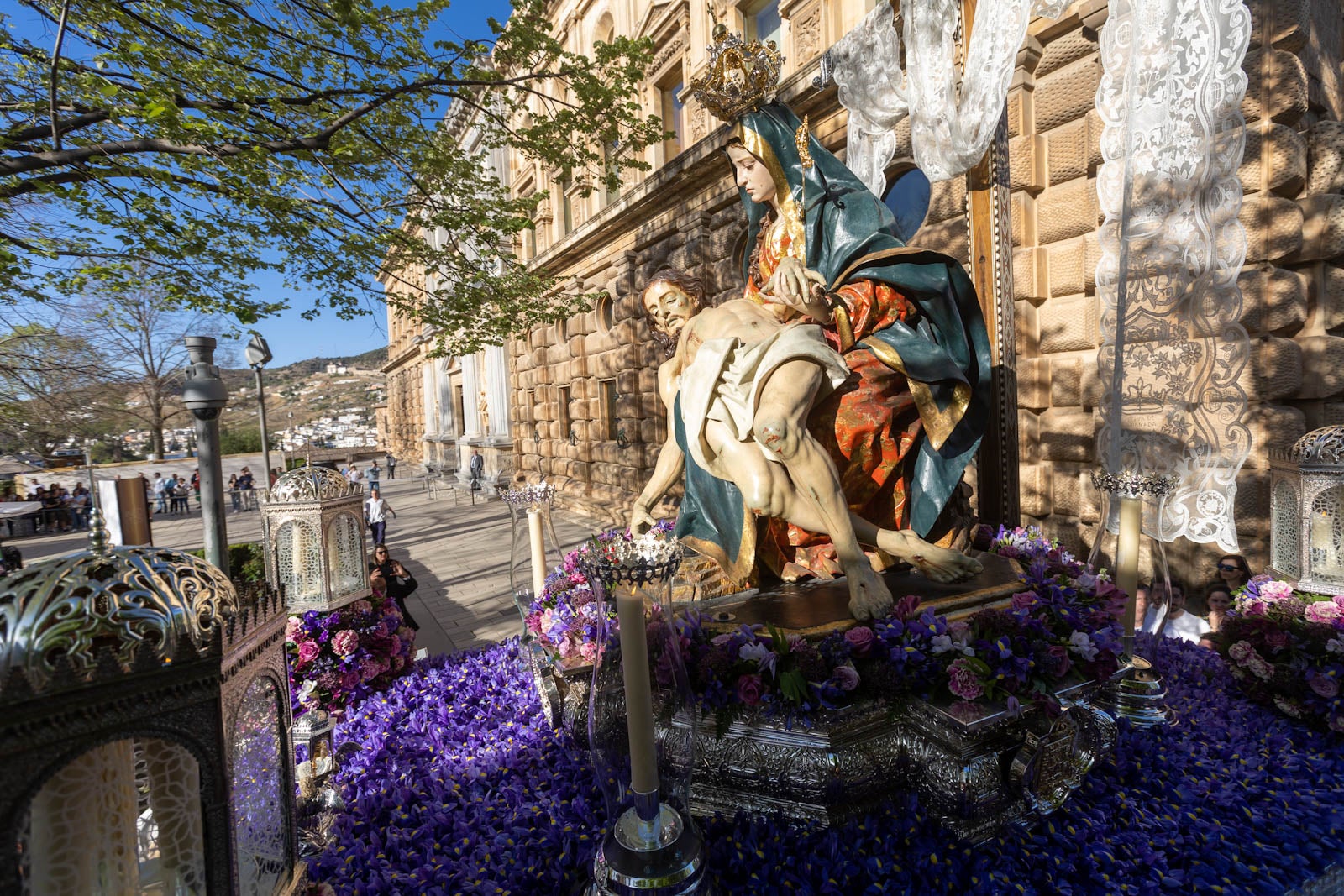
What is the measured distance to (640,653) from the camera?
1565 mm

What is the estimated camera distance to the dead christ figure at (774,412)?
100 inches

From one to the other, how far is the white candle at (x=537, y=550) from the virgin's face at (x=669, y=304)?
1411 mm

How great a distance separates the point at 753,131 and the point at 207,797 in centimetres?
330

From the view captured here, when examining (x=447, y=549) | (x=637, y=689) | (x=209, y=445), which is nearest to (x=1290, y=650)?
(x=637, y=689)

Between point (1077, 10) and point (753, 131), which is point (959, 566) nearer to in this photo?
point (753, 131)

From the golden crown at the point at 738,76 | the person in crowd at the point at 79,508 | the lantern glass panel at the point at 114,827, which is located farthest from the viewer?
the person in crowd at the point at 79,508

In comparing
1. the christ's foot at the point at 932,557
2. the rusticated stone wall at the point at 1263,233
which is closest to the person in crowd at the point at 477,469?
the rusticated stone wall at the point at 1263,233

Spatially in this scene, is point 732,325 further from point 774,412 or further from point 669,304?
point 774,412

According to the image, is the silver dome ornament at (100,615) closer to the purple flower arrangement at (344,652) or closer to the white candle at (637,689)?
the white candle at (637,689)

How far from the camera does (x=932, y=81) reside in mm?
3730

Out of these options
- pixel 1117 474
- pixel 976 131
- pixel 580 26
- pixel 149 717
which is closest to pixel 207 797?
pixel 149 717

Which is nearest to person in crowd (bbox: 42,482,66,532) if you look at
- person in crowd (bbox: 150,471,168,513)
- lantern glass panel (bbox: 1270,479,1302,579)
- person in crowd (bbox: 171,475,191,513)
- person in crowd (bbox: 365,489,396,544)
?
person in crowd (bbox: 150,471,168,513)

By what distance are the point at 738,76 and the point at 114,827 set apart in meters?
3.53

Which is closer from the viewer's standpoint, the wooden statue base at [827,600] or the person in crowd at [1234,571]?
the wooden statue base at [827,600]
